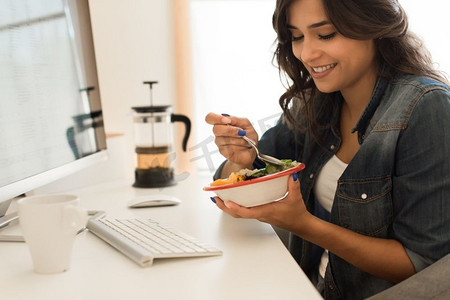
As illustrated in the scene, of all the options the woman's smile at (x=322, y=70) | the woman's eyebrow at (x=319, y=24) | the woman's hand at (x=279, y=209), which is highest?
the woman's eyebrow at (x=319, y=24)

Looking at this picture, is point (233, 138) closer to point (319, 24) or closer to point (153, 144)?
point (319, 24)

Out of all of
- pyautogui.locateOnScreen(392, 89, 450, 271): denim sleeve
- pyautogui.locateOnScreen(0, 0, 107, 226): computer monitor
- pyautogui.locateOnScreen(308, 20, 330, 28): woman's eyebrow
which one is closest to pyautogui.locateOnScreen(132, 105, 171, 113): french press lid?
pyautogui.locateOnScreen(0, 0, 107, 226): computer monitor

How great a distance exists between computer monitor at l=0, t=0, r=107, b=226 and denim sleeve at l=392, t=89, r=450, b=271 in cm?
73

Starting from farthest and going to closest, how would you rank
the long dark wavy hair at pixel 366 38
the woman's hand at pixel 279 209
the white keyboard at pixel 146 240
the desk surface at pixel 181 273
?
the long dark wavy hair at pixel 366 38, the woman's hand at pixel 279 209, the white keyboard at pixel 146 240, the desk surface at pixel 181 273

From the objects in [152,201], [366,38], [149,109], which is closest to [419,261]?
[366,38]

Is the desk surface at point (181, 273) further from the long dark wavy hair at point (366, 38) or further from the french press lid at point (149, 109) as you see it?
the french press lid at point (149, 109)

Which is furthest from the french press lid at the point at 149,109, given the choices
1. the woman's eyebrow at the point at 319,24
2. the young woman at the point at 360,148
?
the woman's eyebrow at the point at 319,24

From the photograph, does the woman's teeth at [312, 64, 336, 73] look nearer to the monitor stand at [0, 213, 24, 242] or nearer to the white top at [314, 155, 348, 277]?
the white top at [314, 155, 348, 277]

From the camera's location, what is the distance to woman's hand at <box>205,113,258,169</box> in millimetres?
1202

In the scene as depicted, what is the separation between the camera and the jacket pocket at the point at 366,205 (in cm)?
104

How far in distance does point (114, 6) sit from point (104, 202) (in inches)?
43.3

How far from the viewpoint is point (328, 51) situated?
1.11m

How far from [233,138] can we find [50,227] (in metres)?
0.57

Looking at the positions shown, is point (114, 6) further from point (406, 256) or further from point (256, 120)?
point (406, 256)
